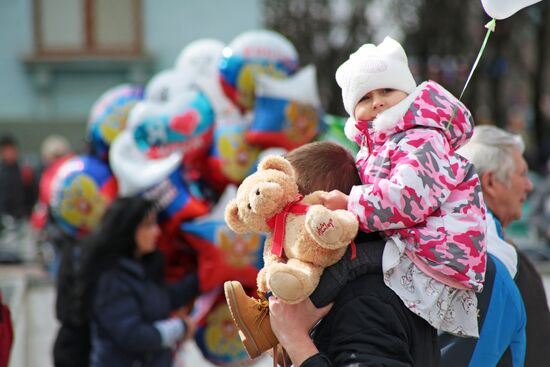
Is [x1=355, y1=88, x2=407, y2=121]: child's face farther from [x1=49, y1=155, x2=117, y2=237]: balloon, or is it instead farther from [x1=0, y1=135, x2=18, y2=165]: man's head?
[x1=0, y1=135, x2=18, y2=165]: man's head

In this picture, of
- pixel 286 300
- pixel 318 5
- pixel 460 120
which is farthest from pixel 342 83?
pixel 318 5

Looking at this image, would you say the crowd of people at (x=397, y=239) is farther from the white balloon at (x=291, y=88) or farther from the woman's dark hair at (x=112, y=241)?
the white balloon at (x=291, y=88)

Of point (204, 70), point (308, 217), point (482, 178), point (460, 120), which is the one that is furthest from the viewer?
point (204, 70)

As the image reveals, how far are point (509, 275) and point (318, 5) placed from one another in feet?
82.9

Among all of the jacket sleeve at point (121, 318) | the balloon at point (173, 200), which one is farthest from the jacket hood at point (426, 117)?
the balloon at point (173, 200)

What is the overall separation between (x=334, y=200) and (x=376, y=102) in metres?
0.28

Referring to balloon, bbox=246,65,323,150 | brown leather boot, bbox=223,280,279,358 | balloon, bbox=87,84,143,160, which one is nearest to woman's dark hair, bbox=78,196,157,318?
balloon, bbox=246,65,323,150

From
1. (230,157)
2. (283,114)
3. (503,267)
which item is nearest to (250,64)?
(283,114)

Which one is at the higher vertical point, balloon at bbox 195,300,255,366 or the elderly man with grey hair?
the elderly man with grey hair

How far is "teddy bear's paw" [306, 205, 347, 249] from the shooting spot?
1973 mm

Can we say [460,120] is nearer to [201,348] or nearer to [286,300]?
[286,300]

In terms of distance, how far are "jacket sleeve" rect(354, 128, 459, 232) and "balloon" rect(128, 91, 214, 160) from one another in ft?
10.5

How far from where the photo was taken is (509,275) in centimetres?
278

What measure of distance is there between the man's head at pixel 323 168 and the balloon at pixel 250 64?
3.32 metres
